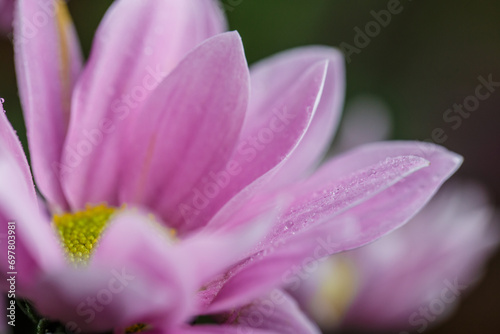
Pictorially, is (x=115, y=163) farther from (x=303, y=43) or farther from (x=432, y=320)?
(x=303, y=43)

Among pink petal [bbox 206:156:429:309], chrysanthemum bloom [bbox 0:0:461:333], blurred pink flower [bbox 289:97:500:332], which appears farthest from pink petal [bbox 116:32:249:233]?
blurred pink flower [bbox 289:97:500:332]

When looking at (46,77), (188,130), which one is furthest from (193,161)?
(46,77)

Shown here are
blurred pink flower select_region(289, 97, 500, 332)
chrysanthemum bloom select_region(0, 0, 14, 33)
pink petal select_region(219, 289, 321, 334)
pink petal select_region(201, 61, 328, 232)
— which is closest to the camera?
pink petal select_region(219, 289, 321, 334)

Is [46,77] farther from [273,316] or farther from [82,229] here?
[273,316]

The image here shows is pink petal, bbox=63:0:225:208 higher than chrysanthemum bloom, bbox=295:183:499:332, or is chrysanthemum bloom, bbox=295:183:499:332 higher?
pink petal, bbox=63:0:225:208

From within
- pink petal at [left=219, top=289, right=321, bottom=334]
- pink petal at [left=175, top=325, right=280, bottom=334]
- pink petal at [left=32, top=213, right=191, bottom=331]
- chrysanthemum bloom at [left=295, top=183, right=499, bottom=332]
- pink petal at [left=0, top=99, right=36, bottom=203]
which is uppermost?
pink petal at [left=32, top=213, right=191, bottom=331]

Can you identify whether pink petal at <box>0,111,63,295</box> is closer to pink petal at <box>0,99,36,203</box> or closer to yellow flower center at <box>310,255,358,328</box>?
pink petal at <box>0,99,36,203</box>

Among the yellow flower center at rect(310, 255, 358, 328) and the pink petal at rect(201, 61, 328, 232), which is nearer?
the pink petal at rect(201, 61, 328, 232)

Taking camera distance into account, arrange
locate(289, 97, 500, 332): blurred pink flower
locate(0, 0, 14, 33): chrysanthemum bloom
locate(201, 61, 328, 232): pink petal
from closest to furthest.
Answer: locate(201, 61, 328, 232): pink petal → locate(0, 0, 14, 33): chrysanthemum bloom → locate(289, 97, 500, 332): blurred pink flower
